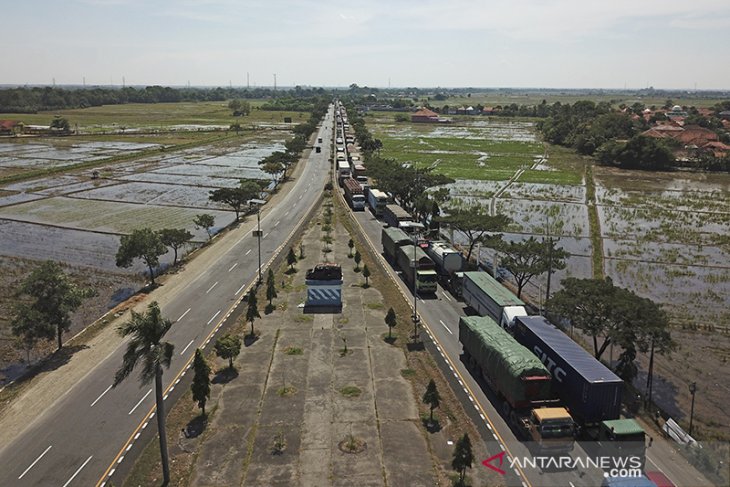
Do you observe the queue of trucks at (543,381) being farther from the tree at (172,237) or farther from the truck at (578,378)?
the tree at (172,237)

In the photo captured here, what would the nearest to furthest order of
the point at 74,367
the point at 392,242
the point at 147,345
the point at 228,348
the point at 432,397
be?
the point at 147,345
the point at 432,397
the point at 228,348
the point at 74,367
the point at 392,242

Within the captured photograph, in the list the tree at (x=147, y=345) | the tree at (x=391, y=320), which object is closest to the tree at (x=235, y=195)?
the tree at (x=391, y=320)

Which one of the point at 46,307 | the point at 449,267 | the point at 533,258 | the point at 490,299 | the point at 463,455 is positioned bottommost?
the point at 463,455

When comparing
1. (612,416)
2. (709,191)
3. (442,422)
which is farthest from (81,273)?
Result: (709,191)

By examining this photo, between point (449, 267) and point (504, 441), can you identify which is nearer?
point (504, 441)

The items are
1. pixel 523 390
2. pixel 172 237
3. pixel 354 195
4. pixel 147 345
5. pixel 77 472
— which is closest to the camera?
pixel 147 345

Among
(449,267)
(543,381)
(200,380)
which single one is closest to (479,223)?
(449,267)

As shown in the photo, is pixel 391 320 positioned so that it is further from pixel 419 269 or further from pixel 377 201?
pixel 377 201

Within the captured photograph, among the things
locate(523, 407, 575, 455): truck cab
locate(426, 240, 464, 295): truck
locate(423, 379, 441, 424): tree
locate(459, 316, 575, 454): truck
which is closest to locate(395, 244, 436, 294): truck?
locate(426, 240, 464, 295): truck

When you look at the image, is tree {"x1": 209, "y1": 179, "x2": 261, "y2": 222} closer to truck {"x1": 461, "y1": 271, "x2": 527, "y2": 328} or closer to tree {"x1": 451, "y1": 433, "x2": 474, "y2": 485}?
truck {"x1": 461, "y1": 271, "x2": 527, "y2": 328}
